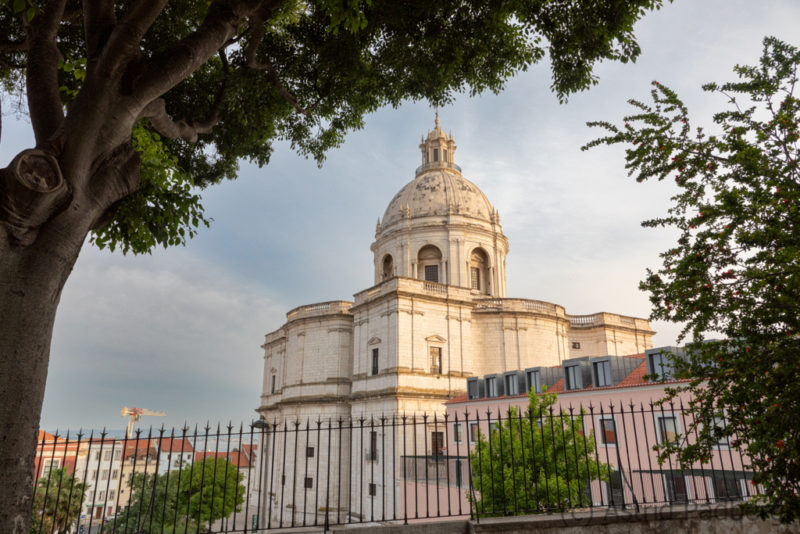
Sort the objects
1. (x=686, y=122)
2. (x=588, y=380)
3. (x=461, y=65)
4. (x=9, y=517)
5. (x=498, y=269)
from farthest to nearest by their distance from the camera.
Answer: (x=498, y=269) → (x=588, y=380) → (x=461, y=65) → (x=686, y=122) → (x=9, y=517)

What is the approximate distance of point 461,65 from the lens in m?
10.6

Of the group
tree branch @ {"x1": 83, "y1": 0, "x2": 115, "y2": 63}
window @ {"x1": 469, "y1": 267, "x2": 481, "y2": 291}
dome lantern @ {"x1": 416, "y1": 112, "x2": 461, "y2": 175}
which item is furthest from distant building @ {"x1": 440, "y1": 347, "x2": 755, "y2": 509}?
dome lantern @ {"x1": 416, "y1": 112, "x2": 461, "y2": 175}

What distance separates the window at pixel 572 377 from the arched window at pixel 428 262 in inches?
691

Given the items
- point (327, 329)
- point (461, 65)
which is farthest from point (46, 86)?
point (327, 329)

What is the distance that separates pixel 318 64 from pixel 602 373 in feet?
60.6

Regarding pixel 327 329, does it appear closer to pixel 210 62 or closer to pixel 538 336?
pixel 538 336

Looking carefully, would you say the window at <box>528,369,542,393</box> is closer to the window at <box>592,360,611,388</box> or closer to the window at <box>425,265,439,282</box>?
the window at <box>592,360,611,388</box>

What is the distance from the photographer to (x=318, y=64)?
36.2 ft

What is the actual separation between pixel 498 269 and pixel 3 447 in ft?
125

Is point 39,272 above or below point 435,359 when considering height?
below

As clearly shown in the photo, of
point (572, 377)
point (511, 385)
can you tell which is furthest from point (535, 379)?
point (572, 377)

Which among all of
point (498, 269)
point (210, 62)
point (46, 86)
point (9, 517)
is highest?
point (498, 269)

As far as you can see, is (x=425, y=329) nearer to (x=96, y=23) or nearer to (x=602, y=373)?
(x=602, y=373)

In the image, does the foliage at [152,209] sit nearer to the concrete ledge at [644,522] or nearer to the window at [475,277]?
the concrete ledge at [644,522]
